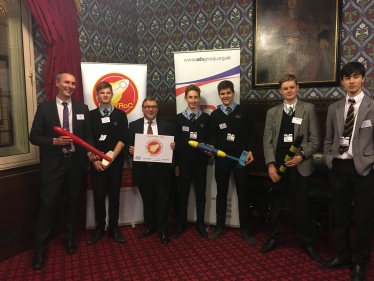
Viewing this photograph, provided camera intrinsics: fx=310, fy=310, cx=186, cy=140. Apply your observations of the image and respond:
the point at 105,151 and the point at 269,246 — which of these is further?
the point at 105,151

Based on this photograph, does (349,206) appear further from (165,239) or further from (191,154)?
(165,239)

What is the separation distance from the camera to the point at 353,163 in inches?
91.0

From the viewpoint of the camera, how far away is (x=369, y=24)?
11.3ft

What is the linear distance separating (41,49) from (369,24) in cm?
358

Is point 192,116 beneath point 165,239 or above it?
above

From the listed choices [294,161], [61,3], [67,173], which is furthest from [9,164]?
[294,161]

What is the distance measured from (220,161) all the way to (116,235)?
1.31m

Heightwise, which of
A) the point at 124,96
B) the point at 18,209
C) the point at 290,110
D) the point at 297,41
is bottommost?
the point at 18,209

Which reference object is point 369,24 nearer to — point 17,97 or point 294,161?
point 294,161

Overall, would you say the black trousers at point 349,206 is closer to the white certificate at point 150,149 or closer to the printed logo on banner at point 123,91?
the white certificate at point 150,149

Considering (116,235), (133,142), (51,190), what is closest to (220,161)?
(133,142)

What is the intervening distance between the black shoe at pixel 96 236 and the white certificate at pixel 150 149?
0.87m

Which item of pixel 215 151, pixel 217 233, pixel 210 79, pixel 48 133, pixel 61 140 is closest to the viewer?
pixel 61 140

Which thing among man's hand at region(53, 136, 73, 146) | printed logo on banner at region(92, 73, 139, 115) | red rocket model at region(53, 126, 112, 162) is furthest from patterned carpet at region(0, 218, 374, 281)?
printed logo on banner at region(92, 73, 139, 115)
